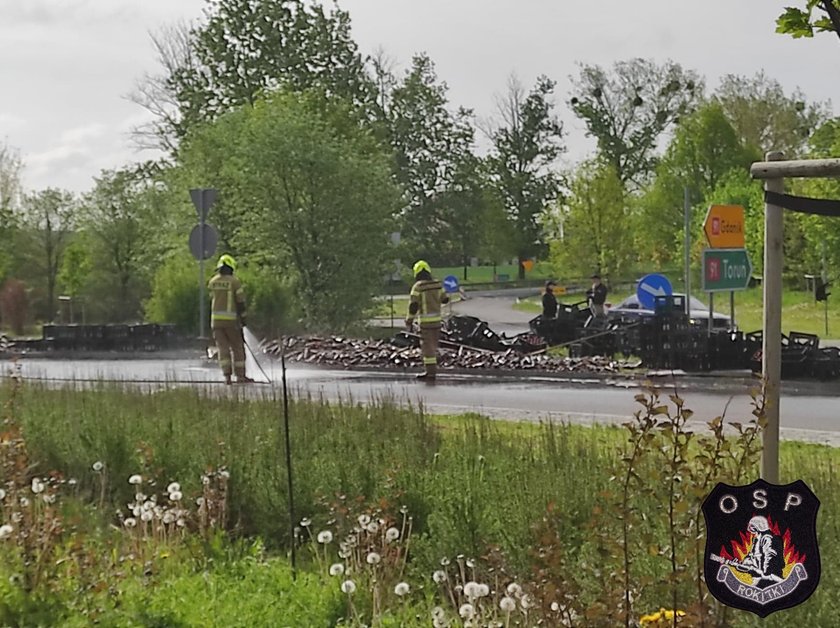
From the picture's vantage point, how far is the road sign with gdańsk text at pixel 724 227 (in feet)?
63.1

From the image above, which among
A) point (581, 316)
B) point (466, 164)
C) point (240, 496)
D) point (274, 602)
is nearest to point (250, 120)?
point (581, 316)

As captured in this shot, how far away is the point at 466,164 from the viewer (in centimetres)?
8788

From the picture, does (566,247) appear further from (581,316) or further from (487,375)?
(487,375)

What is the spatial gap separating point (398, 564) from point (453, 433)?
9.68ft

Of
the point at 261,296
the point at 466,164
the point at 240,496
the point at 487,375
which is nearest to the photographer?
the point at 240,496

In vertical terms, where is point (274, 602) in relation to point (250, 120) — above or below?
below

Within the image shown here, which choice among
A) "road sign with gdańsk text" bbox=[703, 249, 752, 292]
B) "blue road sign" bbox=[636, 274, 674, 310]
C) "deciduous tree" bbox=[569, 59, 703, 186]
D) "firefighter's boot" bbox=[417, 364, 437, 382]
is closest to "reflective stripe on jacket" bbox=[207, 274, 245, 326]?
"firefighter's boot" bbox=[417, 364, 437, 382]

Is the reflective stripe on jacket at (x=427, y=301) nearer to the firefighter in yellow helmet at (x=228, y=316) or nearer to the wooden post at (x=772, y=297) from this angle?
the firefighter in yellow helmet at (x=228, y=316)

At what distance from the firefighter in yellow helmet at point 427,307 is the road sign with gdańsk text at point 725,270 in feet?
13.0

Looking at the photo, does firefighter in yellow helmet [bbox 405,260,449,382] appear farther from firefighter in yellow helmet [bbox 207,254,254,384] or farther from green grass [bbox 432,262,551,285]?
green grass [bbox 432,262,551,285]

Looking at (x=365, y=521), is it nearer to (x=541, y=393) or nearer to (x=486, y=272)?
(x=541, y=393)

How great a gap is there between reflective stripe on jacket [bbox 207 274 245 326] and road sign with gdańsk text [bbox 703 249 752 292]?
22.4 feet

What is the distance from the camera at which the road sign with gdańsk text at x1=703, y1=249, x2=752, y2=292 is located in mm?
18938

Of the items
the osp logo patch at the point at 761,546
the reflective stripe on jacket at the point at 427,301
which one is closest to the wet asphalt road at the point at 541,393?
the reflective stripe on jacket at the point at 427,301
